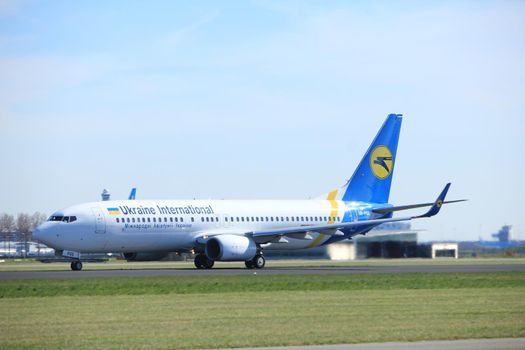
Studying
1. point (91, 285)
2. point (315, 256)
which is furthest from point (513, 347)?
point (315, 256)

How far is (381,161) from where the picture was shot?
68.8 meters

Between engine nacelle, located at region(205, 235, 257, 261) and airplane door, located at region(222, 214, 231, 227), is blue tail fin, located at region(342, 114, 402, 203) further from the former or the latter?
engine nacelle, located at region(205, 235, 257, 261)

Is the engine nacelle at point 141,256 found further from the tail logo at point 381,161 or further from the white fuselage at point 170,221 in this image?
the tail logo at point 381,161

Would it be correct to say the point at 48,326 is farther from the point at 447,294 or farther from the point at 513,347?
the point at 447,294

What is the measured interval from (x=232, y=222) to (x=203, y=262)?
10.3ft

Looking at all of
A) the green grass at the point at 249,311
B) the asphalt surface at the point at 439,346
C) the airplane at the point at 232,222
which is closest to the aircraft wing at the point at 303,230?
the airplane at the point at 232,222

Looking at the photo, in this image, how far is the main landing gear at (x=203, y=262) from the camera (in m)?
59.5

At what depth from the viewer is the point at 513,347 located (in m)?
20.7

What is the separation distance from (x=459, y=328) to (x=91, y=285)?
19065 millimetres

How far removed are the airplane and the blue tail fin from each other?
0.22ft

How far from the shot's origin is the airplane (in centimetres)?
5622

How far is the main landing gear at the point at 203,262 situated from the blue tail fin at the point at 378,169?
11.8 m

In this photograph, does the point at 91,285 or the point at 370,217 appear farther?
the point at 370,217

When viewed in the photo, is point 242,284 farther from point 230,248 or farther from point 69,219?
point 69,219
